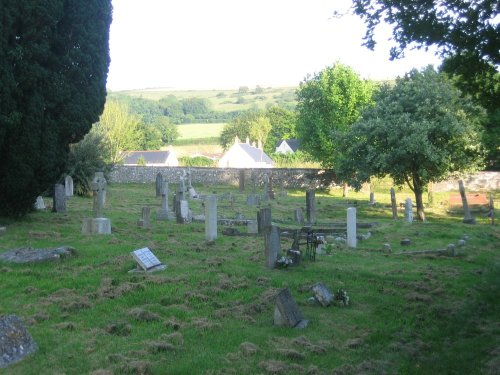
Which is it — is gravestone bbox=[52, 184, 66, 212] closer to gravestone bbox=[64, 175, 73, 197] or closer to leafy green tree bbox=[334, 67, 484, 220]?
gravestone bbox=[64, 175, 73, 197]

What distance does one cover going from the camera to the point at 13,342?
6.52m

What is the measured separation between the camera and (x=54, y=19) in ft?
49.1

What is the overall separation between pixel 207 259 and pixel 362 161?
18701 millimetres

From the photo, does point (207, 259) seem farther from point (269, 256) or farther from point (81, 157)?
point (81, 157)

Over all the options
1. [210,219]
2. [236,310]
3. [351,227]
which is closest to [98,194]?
[210,219]

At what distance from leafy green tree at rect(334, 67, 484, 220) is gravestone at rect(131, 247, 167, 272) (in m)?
17.8

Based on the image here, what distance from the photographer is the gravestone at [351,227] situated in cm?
1551

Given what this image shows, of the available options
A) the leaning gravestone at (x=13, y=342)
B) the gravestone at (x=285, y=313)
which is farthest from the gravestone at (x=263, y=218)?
the leaning gravestone at (x=13, y=342)

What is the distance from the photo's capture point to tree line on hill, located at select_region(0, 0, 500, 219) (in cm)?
1041

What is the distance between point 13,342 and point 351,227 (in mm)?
10515

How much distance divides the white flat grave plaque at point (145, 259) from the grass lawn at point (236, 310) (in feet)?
0.81

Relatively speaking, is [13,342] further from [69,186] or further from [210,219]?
[69,186]

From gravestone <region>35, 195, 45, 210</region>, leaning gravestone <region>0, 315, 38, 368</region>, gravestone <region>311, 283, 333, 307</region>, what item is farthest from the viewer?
gravestone <region>35, 195, 45, 210</region>

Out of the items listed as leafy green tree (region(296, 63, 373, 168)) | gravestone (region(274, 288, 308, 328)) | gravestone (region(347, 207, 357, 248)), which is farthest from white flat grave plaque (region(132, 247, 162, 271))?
leafy green tree (region(296, 63, 373, 168))
